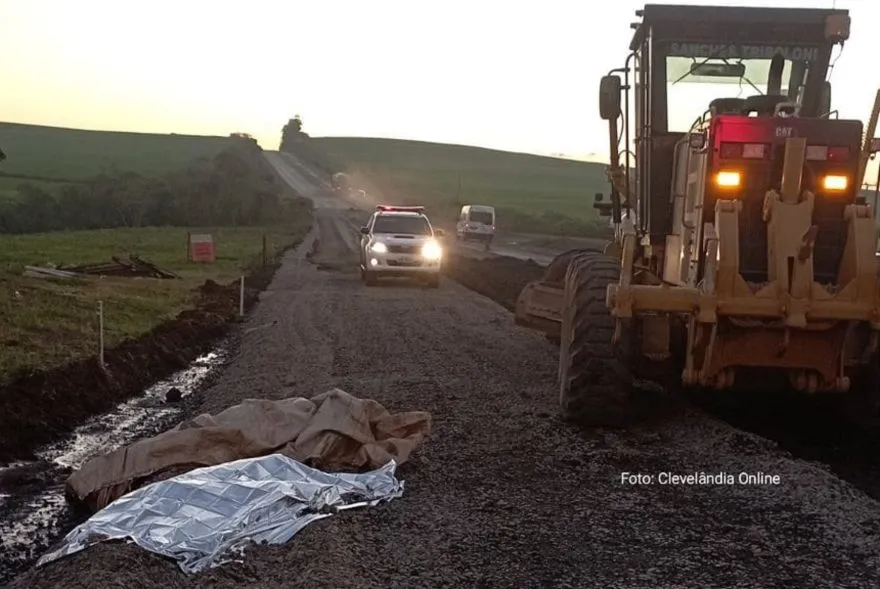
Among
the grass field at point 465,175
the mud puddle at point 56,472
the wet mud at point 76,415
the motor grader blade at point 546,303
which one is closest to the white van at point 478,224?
the wet mud at point 76,415

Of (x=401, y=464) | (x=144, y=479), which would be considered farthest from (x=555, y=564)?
(x=144, y=479)

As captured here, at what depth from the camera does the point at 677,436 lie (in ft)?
27.8

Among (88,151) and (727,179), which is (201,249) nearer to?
(727,179)

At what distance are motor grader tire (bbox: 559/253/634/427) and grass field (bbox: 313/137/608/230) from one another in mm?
75178

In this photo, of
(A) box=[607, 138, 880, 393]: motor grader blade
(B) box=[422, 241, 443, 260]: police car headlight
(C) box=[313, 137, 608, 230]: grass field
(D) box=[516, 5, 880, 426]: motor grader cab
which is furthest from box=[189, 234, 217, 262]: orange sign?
(C) box=[313, 137, 608, 230]: grass field

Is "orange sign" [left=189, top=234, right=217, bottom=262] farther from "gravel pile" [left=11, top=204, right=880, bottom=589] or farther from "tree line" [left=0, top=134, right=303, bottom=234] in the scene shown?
"tree line" [left=0, top=134, right=303, bottom=234]

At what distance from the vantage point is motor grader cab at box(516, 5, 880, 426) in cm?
762

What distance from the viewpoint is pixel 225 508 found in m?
5.88

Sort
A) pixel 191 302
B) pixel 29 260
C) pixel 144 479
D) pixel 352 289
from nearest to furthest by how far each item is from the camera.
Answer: pixel 144 479, pixel 191 302, pixel 352 289, pixel 29 260

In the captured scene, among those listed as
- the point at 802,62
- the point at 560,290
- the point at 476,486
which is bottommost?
the point at 476,486

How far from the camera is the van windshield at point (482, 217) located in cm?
4803

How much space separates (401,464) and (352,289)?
16.1 meters

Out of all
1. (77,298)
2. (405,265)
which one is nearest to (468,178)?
(405,265)

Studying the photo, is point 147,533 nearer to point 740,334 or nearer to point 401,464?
point 401,464
